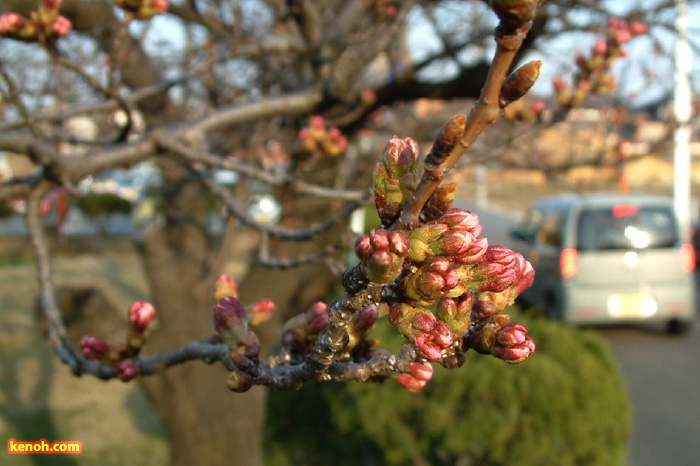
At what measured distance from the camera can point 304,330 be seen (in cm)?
138

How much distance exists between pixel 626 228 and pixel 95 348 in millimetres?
8421

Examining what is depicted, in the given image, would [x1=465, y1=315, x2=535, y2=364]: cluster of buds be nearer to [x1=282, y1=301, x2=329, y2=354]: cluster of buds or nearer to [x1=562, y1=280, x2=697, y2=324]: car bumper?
[x1=282, y1=301, x2=329, y2=354]: cluster of buds

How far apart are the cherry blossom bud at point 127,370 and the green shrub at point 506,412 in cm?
266

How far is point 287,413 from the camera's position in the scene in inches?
211

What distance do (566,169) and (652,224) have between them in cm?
443

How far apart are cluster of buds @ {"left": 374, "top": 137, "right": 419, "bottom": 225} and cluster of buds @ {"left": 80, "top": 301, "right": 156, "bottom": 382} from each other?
1029 mm

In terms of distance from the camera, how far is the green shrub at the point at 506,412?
12.5 ft

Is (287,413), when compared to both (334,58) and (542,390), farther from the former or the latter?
(334,58)

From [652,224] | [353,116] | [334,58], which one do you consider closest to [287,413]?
[353,116]

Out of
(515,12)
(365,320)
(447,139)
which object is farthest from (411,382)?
(515,12)

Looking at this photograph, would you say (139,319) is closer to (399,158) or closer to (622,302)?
(399,158)

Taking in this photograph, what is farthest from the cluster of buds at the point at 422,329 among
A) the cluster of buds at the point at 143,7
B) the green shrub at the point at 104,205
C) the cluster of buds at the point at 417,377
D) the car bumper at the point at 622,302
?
the green shrub at the point at 104,205

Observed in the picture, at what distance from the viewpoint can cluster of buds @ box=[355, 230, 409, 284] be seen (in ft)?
2.44

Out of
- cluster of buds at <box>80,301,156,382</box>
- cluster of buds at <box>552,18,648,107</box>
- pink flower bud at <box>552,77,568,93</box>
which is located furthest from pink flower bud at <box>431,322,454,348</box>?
pink flower bud at <box>552,77,568,93</box>
